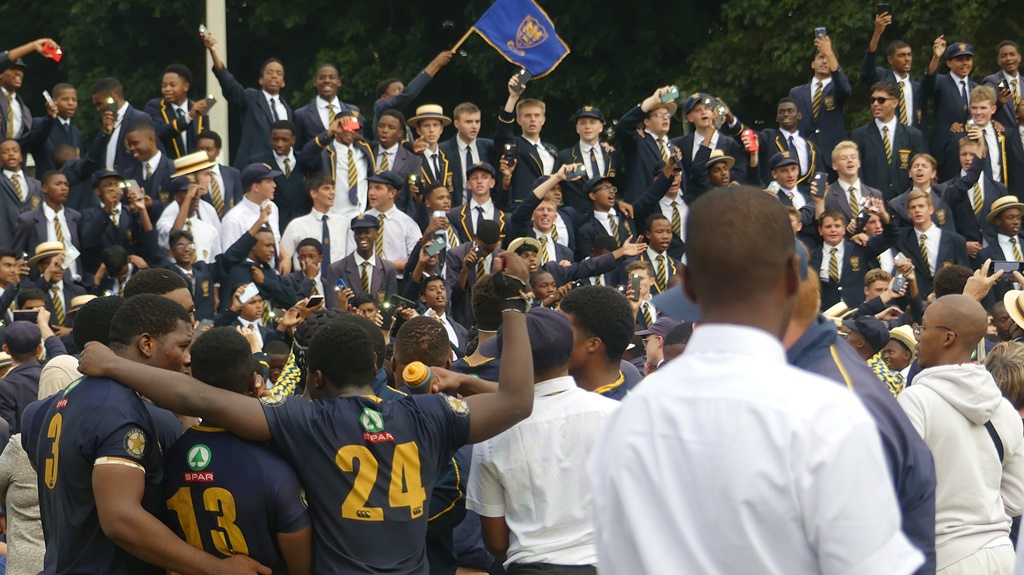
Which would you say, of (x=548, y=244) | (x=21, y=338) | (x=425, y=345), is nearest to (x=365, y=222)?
(x=548, y=244)

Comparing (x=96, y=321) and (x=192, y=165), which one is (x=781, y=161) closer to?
(x=192, y=165)

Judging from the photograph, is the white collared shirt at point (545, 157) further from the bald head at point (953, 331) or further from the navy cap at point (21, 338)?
the bald head at point (953, 331)

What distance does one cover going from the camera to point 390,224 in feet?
44.4

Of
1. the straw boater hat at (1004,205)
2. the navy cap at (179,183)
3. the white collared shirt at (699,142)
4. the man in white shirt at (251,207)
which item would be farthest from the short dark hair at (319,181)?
the straw boater hat at (1004,205)

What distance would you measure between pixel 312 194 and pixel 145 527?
32.5 feet

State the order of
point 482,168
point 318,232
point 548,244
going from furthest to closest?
point 482,168, point 318,232, point 548,244

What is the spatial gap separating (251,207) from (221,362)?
9597 mm

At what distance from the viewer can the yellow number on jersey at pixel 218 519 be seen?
4.15 m

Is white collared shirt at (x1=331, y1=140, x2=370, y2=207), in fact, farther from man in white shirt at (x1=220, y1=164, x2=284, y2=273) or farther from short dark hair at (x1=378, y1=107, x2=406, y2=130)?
man in white shirt at (x1=220, y1=164, x2=284, y2=273)

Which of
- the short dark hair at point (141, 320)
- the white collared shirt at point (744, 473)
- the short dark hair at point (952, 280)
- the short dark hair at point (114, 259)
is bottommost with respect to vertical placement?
the short dark hair at point (114, 259)

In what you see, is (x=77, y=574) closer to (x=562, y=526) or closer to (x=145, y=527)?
(x=145, y=527)

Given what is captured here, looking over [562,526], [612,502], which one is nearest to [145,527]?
[562,526]

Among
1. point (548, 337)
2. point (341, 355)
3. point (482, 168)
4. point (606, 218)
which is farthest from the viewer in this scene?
point (606, 218)

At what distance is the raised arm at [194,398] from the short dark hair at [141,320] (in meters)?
0.26
